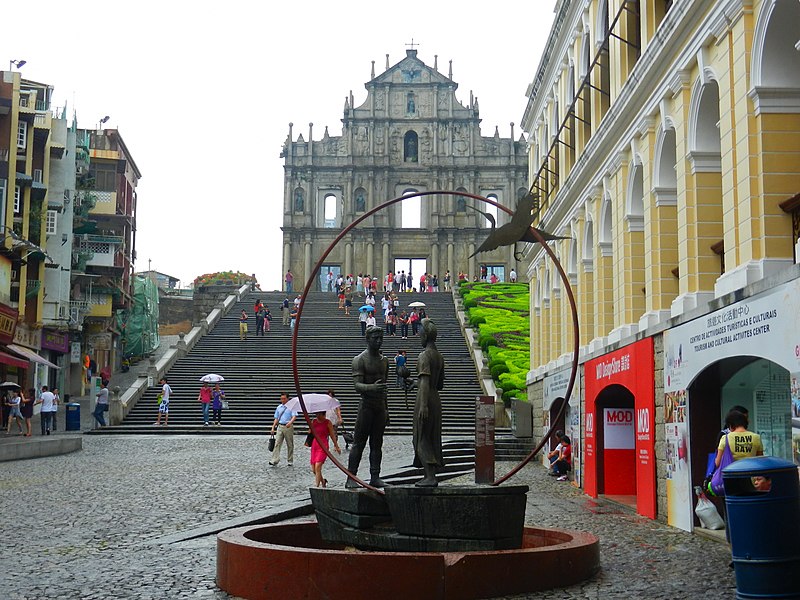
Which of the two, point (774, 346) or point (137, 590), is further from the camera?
point (774, 346)

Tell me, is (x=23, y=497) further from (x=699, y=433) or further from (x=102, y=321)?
(x=102, y=321)

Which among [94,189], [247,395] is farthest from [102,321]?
[247,395]

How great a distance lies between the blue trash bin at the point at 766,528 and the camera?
8211 millimetres

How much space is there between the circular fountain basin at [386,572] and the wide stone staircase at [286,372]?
20964mm

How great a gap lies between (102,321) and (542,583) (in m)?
48.6

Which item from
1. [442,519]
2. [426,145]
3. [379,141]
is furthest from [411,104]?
[442,519]

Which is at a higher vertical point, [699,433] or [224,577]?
[699,433]

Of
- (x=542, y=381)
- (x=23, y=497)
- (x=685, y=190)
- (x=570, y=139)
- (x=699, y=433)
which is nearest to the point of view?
(x=699, y=433)

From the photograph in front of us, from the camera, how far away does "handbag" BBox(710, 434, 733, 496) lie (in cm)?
1063

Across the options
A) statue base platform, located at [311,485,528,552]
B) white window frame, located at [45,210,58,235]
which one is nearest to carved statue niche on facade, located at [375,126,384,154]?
white window frame, located at [45,210,58,235]

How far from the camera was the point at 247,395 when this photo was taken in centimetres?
3816

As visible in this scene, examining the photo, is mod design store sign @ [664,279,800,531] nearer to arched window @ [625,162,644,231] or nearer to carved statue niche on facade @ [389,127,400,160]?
arched window @ [625,162,644,231]

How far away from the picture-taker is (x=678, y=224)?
1650cm

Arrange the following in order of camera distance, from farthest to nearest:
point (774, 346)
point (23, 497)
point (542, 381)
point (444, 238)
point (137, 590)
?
1. point (444, 238)
2. point (542, 381)
3. point (23, 497)
4. point (774, 346)
5. point (137, 590)
